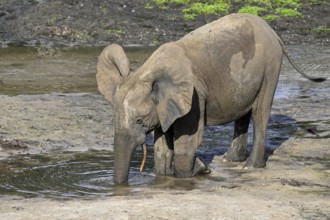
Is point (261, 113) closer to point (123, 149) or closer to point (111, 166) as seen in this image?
point (111, 166)

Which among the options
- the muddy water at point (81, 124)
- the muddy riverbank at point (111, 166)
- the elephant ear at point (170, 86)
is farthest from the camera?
the muddy water at point (81, 124)

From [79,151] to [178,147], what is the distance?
2.15 m

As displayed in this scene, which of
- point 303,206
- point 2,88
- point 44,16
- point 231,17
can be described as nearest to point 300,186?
point 303,206

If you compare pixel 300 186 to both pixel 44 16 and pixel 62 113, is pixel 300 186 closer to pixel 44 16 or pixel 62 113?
pixel 62 113

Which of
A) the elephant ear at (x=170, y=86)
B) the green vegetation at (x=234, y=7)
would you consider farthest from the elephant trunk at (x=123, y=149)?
the green vegetation at (x=234, y=7)

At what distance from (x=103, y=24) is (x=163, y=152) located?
12926mm

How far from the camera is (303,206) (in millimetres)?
9383

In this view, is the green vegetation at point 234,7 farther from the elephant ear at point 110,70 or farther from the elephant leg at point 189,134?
the elephant leg at point 189,134

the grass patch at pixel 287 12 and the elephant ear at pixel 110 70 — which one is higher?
the elephant ear at pixel 110 70

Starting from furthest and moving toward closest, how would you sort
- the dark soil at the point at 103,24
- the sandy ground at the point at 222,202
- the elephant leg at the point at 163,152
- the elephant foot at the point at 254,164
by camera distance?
the dark soil at the point at 103,24 < the elephant foot at the point at 254,164 < the elephant leg at the point at 163,152 < the sandy ground at the point at 222,202

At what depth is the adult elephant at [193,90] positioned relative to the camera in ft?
33.4

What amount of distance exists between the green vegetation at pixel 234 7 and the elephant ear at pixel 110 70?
13.5 meters

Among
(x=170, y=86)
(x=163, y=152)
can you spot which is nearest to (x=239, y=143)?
(x=163, y=152)

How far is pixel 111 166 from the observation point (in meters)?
11.6
